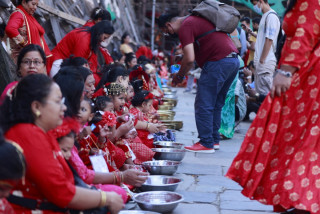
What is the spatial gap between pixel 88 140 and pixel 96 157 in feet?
0.74

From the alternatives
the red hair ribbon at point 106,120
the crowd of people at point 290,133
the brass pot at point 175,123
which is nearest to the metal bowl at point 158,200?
the crowd of people at point 290,133

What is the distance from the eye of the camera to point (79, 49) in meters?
5.36

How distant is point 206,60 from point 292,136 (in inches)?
103

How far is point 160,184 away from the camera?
342 centimetres

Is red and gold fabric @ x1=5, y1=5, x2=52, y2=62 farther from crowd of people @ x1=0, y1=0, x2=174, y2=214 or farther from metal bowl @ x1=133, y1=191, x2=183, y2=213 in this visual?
metal bowl @ x1=133, y1=191, x2=183, y2=213

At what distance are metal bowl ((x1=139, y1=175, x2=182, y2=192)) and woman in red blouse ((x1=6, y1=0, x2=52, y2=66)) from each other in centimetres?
211

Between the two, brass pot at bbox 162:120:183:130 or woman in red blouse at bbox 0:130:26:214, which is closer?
woman in red blouse at bbox 0:130:26:214

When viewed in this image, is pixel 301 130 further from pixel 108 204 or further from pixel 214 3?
pixel 214 3

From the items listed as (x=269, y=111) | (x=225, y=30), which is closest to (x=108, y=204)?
(x=269, y=111)

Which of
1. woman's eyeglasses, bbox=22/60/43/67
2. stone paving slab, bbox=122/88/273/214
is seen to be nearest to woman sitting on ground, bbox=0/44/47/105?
woman's eyeglasses, bbox=22/60/43/67

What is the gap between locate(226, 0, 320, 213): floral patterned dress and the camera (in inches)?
97.9

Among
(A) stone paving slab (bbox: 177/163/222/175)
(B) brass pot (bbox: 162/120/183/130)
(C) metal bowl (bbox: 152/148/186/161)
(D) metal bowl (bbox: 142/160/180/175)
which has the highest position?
(D) metal bowl (bbox: 142/160/180/175)

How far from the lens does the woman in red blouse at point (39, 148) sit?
1870 millimetres

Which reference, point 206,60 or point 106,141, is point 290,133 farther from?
point 206,60
